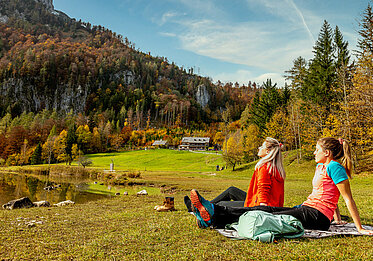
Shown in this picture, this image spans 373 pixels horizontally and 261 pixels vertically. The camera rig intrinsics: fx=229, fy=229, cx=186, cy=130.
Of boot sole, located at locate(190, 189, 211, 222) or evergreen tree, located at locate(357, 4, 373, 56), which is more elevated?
evergreen tree, located at locate(357, 4, 373, 56)

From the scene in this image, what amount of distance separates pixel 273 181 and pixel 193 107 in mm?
188642

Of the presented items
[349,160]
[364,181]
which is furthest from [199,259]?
[364,181]

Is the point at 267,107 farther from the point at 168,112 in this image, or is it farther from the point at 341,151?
the point at 168,112

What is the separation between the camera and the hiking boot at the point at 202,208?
16.5 feet

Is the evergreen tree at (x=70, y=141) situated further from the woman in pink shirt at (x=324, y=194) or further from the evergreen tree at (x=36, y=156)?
the woman in pink shirt at (x=324, y=194)

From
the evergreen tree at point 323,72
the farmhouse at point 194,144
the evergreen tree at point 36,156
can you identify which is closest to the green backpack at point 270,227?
the evergreen tree at point 323,72

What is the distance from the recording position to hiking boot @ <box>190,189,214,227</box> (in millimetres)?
5023

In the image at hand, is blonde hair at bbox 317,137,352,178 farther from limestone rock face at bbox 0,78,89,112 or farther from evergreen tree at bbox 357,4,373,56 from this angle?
limestone rock face at bbox 0,78,89,112

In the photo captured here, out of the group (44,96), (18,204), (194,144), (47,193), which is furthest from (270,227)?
(44,96)

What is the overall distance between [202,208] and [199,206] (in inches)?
3.8

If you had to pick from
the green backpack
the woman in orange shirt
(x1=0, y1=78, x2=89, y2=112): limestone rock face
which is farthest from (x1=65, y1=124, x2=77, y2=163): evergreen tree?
(x1=0, y1=78, x2=89, y2=112): limestone rock face

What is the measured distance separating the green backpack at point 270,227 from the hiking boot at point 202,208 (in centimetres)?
92

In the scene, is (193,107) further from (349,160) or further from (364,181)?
(349,160)

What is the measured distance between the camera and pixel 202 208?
5234 mm
